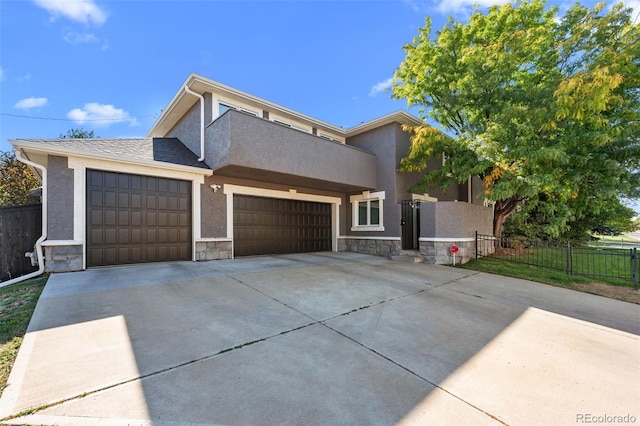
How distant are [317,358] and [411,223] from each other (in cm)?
889

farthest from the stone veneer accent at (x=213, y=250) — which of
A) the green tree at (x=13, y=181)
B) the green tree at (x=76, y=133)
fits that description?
the green tree at (x=76, y=133)

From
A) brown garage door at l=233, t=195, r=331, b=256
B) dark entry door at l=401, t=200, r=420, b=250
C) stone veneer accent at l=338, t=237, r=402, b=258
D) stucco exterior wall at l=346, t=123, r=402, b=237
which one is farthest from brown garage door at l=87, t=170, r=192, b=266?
dark entry door at l=401, t=200, r=420, b=250

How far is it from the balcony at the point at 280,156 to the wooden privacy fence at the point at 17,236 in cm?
464

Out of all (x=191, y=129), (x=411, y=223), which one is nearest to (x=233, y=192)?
(x=191, y=129)

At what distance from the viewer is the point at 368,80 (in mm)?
13680

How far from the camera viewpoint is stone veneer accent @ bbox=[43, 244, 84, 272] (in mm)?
6387

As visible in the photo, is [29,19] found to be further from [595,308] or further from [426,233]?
[595,308]

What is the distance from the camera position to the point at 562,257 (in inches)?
398

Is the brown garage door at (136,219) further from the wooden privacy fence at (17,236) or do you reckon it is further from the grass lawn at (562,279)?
the grass lawn at (562,279)

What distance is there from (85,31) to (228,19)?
5999 millimetres

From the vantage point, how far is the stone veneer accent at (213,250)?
28.5 ft

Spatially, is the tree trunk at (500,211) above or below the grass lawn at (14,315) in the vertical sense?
above

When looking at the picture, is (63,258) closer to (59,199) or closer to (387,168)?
(59,199)

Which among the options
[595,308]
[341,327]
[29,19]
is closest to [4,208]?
[29,19]
